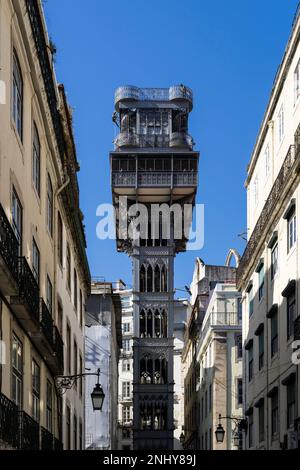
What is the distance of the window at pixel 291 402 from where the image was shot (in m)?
29.1

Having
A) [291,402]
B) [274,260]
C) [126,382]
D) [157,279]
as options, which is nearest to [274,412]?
[291,402]

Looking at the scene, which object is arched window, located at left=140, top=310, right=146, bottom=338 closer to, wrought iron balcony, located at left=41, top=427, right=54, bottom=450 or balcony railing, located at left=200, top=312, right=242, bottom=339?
balcony railing, located at left=200, top=312, right=242, bottom=339

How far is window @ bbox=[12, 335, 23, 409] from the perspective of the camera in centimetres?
1909

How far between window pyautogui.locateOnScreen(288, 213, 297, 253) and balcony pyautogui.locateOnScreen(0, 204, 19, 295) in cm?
1372

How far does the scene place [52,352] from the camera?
77.9 ft

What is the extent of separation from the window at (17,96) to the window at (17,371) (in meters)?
4.35

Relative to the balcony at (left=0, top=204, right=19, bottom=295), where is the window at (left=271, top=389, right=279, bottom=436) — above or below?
below

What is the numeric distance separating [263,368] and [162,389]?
4800cm

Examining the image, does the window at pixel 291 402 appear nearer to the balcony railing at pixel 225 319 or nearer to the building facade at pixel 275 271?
the building facade at pixel 275 271

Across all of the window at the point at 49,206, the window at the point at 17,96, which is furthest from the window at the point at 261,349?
the window at the point at 17,96

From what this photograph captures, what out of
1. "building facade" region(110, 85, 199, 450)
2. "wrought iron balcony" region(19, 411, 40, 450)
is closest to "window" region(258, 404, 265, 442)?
"wrought iron balcony" region(19, 411, 40, 450)
